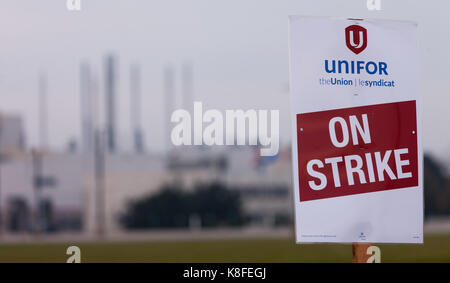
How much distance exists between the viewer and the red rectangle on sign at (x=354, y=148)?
17.4ft

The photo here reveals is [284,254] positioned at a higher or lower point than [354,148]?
lower

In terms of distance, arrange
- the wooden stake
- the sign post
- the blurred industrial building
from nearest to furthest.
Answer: the sign post < the wooden stake < the blurred industrial building

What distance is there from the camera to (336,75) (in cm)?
530

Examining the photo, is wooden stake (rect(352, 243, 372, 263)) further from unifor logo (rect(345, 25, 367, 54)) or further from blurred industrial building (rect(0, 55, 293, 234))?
blurred industrial building (rect(0, 55, 293, 234))

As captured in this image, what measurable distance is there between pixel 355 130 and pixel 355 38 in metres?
0.57

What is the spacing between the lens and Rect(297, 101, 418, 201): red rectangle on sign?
532 cm

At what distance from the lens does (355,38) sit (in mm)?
5316

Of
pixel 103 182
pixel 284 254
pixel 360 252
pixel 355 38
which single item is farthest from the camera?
pixel 103 182

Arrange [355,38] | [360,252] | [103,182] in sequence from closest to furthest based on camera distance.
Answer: [355,38] < [360,252] < [103,182]

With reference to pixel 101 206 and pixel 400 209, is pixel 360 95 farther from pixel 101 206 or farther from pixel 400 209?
pixel 101 206

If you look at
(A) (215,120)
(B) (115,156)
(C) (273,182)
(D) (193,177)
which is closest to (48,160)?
(B) (115,156)

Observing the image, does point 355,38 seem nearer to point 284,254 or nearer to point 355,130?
point 355,130

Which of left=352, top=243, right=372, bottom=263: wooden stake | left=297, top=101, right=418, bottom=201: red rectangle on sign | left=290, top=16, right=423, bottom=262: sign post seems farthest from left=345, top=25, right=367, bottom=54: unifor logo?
left=352, top=243, right=372, bottom=263: wooden stake

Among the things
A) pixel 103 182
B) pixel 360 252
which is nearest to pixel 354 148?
pixel 360 252
